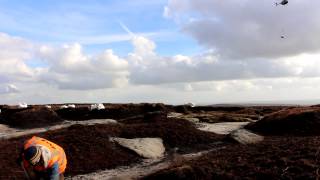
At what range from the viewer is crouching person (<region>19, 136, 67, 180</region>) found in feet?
43.5

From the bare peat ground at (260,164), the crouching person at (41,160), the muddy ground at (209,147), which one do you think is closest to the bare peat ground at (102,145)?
the muddy ground at (209,147)

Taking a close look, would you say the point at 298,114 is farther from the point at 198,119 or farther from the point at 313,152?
the point at 313,152

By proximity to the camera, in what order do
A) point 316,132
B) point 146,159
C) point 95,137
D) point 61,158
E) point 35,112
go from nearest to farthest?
point 61,158 < point 146,159 < point 95,137 < point 316,132 < point 35,112

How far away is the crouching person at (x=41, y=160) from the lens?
43.5ft

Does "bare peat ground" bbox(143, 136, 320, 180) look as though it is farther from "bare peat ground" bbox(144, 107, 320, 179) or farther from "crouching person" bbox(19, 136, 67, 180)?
"crouching person" bbox(19, 136, 67, 180)

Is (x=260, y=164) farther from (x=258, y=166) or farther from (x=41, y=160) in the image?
(x=41, y=160)

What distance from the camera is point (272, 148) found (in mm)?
24359

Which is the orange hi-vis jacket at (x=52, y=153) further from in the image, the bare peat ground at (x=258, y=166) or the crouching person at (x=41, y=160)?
the bare peat ground at (x=258, y=166)

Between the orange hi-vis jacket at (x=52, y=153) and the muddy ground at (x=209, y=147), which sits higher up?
the orange hi-vis jacket at (x=52, y=153)

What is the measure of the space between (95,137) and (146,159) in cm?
475

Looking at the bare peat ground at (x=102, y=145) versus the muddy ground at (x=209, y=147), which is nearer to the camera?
the muddy ground at (x=209, y=147)

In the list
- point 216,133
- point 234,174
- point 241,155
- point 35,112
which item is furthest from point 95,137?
point 35,112

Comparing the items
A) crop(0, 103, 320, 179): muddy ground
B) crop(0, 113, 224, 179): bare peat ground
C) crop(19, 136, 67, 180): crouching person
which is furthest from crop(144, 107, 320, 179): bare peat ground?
crop(19, 136, 67, 180): crouching person

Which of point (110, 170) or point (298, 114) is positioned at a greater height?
point (298, 114)
